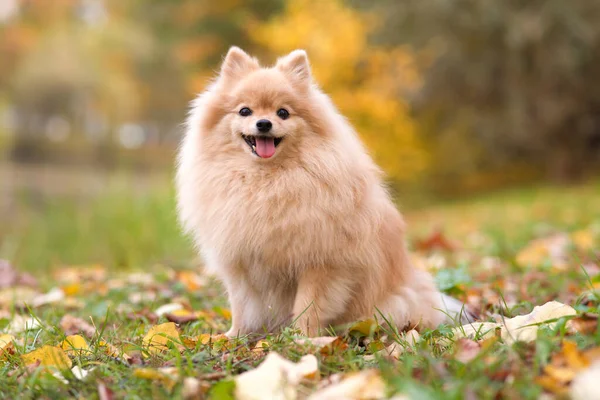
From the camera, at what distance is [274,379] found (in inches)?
70.8

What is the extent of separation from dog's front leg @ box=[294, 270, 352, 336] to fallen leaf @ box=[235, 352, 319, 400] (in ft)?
2.40

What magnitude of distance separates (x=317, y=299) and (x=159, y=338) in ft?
2.32

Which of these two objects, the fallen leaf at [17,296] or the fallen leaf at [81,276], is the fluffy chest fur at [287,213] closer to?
the fallen leaf at [17,296]

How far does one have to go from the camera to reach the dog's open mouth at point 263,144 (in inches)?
111

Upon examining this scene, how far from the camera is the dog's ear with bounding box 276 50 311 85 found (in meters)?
3.06

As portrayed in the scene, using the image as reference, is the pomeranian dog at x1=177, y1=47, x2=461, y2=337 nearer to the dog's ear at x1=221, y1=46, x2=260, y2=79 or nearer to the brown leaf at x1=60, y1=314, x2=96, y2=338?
the dog's ear at x1=221, y1=46, x2=260, y2=79

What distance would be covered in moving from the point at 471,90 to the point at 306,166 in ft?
43.1

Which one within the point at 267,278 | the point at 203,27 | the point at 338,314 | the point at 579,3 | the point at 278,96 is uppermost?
the point at 203,27

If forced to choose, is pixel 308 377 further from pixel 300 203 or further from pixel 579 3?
pixel 579 3

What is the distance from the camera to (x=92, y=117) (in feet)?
118

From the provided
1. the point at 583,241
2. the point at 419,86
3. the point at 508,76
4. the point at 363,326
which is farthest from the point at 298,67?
the point at 508,76

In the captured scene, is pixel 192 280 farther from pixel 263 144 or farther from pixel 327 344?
pixel 327 344

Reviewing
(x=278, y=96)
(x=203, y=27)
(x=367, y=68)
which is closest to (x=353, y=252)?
(x=278, y=96)

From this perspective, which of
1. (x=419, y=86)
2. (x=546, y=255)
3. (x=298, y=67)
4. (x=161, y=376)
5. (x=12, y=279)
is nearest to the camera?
(x=161, y=376)
